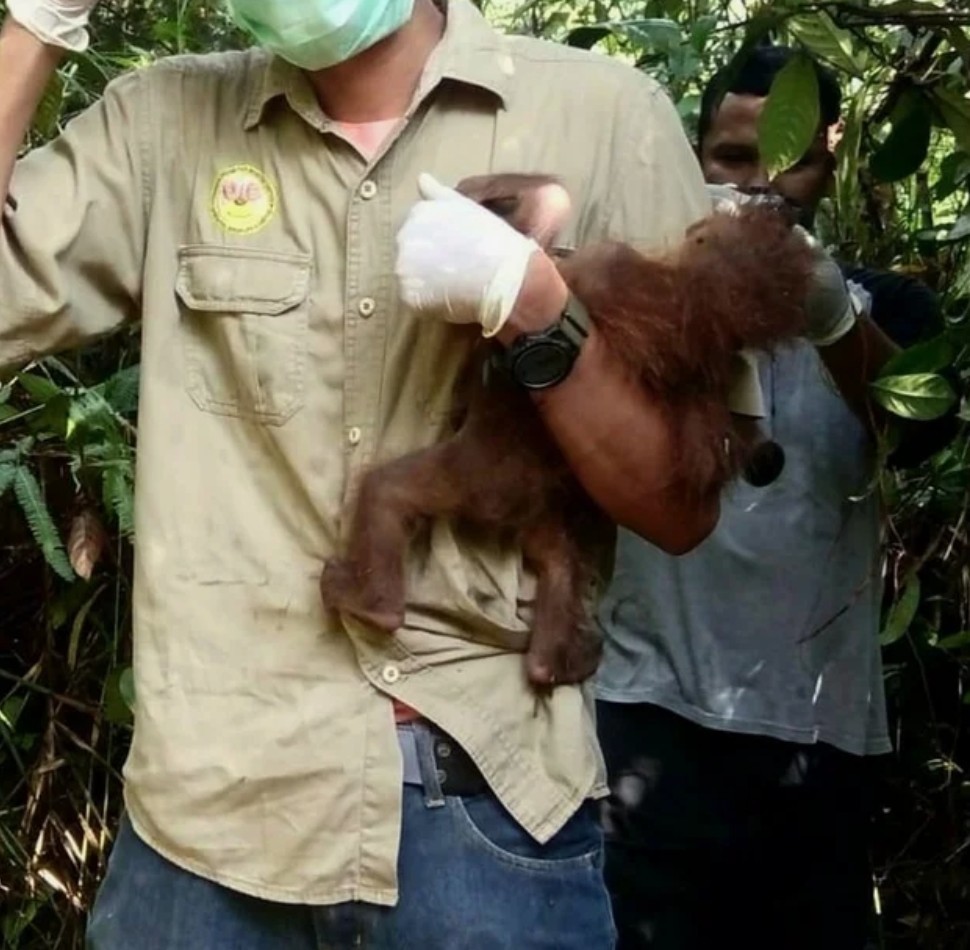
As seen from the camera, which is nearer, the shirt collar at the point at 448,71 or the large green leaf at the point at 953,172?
the shirt collar at the point at 448,71

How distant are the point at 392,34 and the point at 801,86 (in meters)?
0.42

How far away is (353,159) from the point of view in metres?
1.41

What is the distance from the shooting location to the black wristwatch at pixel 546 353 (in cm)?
130

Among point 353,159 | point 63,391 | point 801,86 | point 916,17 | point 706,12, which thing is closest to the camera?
point 353,159

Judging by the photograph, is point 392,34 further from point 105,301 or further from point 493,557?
point 493,557

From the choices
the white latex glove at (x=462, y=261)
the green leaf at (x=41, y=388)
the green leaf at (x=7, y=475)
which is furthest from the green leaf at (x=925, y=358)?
the green leaf at (x=7, y=475)

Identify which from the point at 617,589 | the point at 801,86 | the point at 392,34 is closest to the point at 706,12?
the point at 617,589

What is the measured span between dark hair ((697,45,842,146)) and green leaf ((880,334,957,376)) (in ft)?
1.38

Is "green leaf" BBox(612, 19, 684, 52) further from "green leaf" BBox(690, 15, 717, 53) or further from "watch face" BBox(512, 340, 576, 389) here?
"watch face" BBox(512, 340, 576, 389)

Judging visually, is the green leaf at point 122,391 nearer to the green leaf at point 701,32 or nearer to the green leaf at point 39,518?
the green leaf at point 39,518

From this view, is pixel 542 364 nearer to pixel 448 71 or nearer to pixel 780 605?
pixel 448 71

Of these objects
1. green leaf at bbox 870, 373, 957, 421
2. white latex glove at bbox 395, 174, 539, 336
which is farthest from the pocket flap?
green leaf at bbox 870, 373, 957, 421

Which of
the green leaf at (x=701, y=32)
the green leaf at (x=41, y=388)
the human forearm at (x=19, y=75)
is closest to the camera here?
the human forearm at (x=19, y=75)

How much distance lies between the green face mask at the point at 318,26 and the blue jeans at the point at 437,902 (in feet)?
1.75
